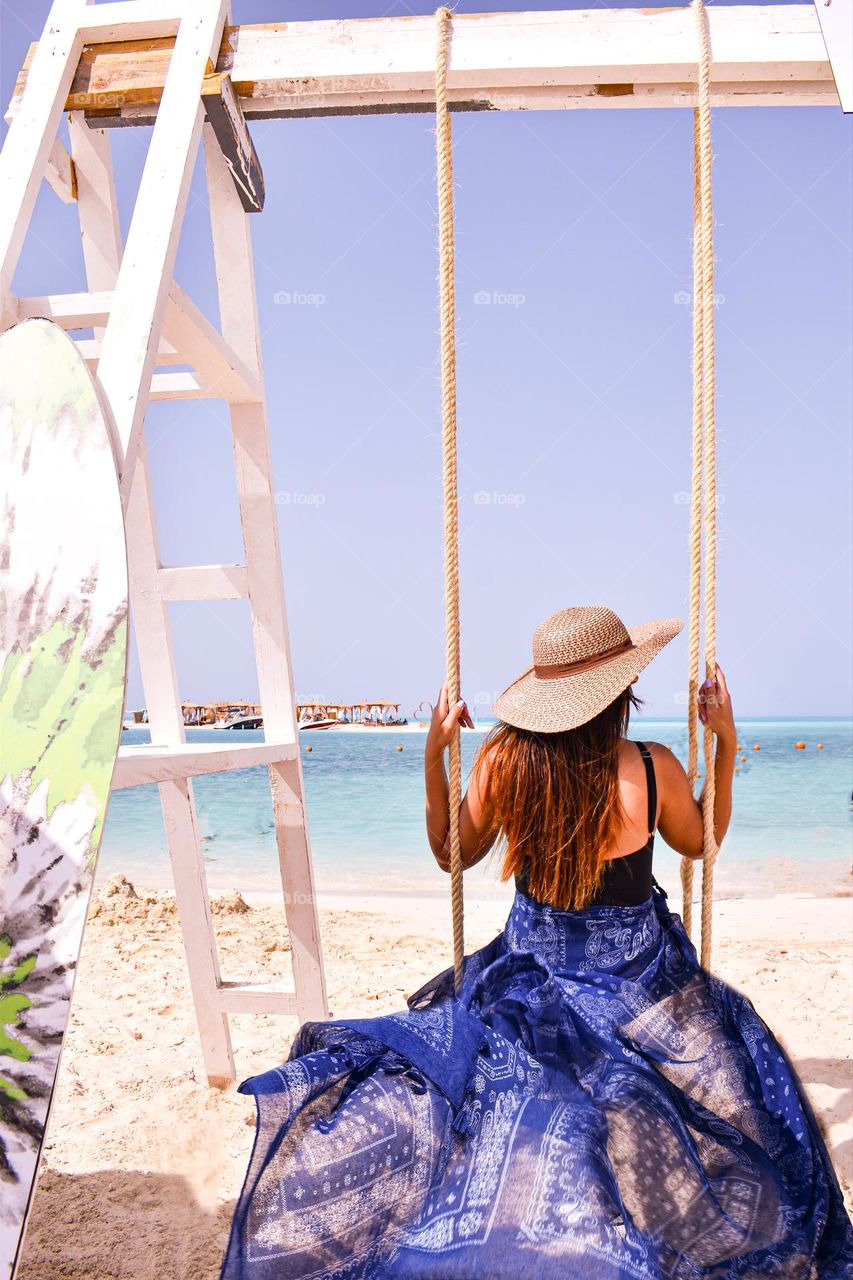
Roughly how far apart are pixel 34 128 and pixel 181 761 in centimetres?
133

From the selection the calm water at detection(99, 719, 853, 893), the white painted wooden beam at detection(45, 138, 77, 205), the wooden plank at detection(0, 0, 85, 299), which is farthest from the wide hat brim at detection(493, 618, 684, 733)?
the calm water at detection(99, 719, 853, 893)

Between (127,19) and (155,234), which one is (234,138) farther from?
(155,234)

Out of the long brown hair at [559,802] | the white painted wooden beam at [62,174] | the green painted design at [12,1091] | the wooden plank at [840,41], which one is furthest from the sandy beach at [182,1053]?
the white painted wooden beam at [62,174]

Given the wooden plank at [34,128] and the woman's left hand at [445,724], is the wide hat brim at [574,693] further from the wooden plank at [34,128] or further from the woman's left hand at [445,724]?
the wooden plank at [34,128]

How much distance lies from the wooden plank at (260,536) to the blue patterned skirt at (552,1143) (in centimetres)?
95

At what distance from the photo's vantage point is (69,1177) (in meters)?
2.47

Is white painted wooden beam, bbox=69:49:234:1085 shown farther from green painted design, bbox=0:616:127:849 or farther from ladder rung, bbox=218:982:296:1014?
green painted design, bbox=0:616:127:849

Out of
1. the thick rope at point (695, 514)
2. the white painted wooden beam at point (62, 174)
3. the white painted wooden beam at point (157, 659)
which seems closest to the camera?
the thick rope at point (695, 514)

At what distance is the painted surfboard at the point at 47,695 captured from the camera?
50.7 inches

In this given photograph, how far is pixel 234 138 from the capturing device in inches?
84.8

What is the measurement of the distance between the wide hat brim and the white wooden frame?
25.6 inches

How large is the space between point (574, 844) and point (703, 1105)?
0.51 meters

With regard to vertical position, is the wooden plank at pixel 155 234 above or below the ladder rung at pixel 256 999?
above

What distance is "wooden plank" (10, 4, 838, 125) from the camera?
1.99 meters
